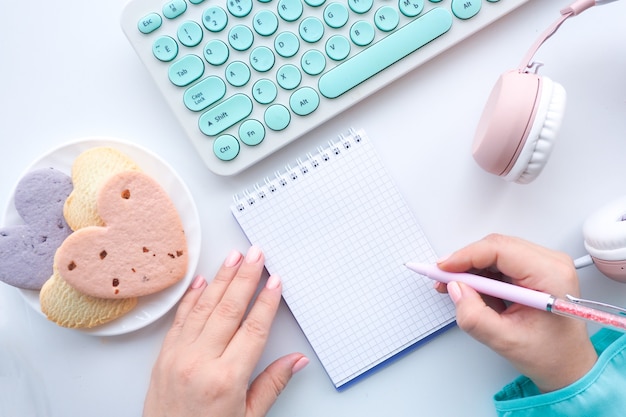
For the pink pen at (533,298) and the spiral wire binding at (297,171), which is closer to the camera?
the pink pen at (533,298)

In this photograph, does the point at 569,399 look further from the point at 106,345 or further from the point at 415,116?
the point at 106,345

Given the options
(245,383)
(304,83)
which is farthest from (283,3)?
(245,383)

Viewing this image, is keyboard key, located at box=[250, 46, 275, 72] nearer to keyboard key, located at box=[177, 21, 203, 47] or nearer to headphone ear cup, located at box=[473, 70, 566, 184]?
keyboard key, located at box=[177, 21, 203, 47]

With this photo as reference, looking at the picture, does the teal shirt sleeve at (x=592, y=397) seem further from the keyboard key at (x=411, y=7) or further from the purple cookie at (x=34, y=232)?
the purple cookie at (x=34, y=232)

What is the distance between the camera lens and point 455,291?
0.56 m

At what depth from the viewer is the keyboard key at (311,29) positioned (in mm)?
576

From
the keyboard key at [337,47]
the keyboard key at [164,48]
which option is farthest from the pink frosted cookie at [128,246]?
the keyboard key at [337,47]

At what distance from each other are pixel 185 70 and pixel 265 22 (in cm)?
10

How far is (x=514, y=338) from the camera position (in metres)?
0.54

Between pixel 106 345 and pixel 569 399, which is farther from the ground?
pixel 106 345

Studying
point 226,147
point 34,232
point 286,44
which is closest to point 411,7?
point 286,44

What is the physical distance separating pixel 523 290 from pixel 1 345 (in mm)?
568

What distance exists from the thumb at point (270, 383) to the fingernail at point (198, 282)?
119 mm

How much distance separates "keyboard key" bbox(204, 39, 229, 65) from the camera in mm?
570
